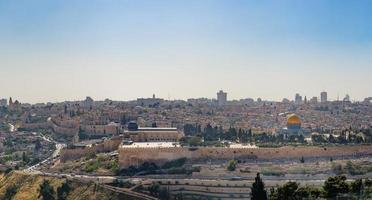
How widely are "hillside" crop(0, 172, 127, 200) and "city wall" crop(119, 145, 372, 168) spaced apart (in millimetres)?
6023

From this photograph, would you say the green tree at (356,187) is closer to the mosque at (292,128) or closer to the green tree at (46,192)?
the green tree at (46,192)

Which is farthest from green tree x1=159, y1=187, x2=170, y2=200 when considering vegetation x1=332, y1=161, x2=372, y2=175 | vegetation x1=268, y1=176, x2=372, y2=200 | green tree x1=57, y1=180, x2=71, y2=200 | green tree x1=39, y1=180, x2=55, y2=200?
vegetation x1=332, y1=161, x2=372, y2=175

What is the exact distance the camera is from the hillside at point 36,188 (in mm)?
44844

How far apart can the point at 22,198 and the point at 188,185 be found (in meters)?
13.5

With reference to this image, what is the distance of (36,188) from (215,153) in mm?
15413

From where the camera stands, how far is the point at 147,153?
5272 centimetres

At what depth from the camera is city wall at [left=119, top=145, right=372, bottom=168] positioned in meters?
52.5

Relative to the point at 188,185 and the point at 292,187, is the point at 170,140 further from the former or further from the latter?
the point at 292,187

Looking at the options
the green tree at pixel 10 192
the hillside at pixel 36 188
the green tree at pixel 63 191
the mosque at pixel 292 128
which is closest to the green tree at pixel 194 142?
the hillside at pixel 36 188

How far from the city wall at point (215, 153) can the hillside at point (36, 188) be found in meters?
6.02

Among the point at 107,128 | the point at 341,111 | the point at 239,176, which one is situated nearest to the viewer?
the point at 239,176

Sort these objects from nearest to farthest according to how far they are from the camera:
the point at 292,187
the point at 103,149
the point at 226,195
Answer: the point at 292,187 < the point at 226,195 < the point at 103,149

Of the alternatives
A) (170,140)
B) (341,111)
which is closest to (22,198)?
(170,140)

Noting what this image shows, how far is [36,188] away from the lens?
160 feet
